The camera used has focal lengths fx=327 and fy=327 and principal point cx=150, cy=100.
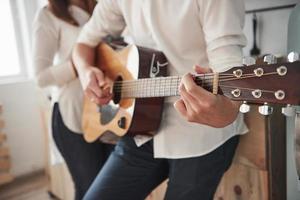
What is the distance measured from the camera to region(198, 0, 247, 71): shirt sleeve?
742 mm

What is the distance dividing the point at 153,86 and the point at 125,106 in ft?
0.62

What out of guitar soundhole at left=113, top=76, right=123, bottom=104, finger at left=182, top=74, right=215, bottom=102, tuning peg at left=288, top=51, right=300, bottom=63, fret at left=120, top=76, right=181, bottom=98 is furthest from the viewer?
guitar soundhole at left=113, top=76, right=123, bottom=104

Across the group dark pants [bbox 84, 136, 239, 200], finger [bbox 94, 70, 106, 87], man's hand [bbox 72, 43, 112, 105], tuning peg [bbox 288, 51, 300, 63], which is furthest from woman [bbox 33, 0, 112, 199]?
tuning peg [bbox 288, 51, 300, 63]

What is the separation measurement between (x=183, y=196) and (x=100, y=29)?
2.16 ft

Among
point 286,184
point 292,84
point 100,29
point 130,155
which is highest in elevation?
point 100,29

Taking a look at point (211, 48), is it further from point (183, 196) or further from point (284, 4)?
point (284, 4)

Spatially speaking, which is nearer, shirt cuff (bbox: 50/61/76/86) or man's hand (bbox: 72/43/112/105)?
man's hand (bbox: 72/43/112/105)

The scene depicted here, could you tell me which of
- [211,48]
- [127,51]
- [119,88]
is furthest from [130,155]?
[211,48]

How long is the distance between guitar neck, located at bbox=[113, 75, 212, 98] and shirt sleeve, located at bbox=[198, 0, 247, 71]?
8cm

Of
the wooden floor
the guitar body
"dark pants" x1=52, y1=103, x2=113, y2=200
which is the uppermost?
the guitar body

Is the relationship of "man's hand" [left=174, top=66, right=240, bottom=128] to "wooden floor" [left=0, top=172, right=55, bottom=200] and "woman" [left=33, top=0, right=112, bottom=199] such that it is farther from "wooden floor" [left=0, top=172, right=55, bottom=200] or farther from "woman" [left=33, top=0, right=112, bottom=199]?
"wooden floor" [left=0, top=172, right=55, bottom=200]

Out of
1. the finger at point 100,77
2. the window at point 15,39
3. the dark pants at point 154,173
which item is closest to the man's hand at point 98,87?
the finger at point 100,77

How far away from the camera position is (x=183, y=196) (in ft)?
2.87

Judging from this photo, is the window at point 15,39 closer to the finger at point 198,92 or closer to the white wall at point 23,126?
the white wall at point 23,126
